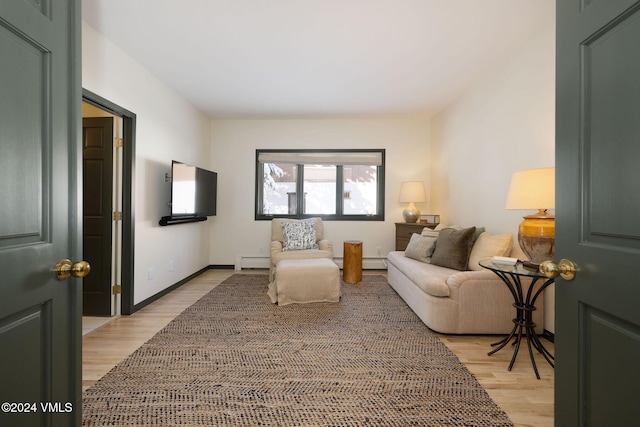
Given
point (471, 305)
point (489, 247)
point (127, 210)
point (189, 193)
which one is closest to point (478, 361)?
point (471, 305)

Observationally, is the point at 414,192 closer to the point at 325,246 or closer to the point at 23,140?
the point at 325,246

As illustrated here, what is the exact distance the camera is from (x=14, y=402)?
2.63 feet

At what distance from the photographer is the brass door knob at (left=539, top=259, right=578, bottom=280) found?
0.90m

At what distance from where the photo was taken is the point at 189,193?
4008 mm

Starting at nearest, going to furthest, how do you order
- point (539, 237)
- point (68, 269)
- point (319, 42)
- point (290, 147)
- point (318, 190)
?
point (68, 269) → point (539, 237) → point (319, 42) → point (290, 147) → point (318, 190)

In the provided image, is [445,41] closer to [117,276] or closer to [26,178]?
[26,178]

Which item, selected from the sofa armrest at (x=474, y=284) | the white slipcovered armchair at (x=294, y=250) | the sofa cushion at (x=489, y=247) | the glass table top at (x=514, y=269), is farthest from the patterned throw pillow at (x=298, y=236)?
the glass table top at (x=514, y=269)

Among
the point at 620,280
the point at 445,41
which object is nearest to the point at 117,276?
the point at 620,280

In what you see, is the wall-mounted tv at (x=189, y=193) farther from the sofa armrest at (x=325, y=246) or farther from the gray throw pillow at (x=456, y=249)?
the gray throw pillow at (x=456, y=249)

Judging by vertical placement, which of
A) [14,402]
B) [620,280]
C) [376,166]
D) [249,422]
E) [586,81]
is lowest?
[249,422]

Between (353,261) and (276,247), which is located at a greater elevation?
(276,247)

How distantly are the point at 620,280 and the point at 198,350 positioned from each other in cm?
246

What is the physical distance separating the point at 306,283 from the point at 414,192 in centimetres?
242

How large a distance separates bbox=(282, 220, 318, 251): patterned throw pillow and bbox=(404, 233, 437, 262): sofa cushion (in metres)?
1.44
